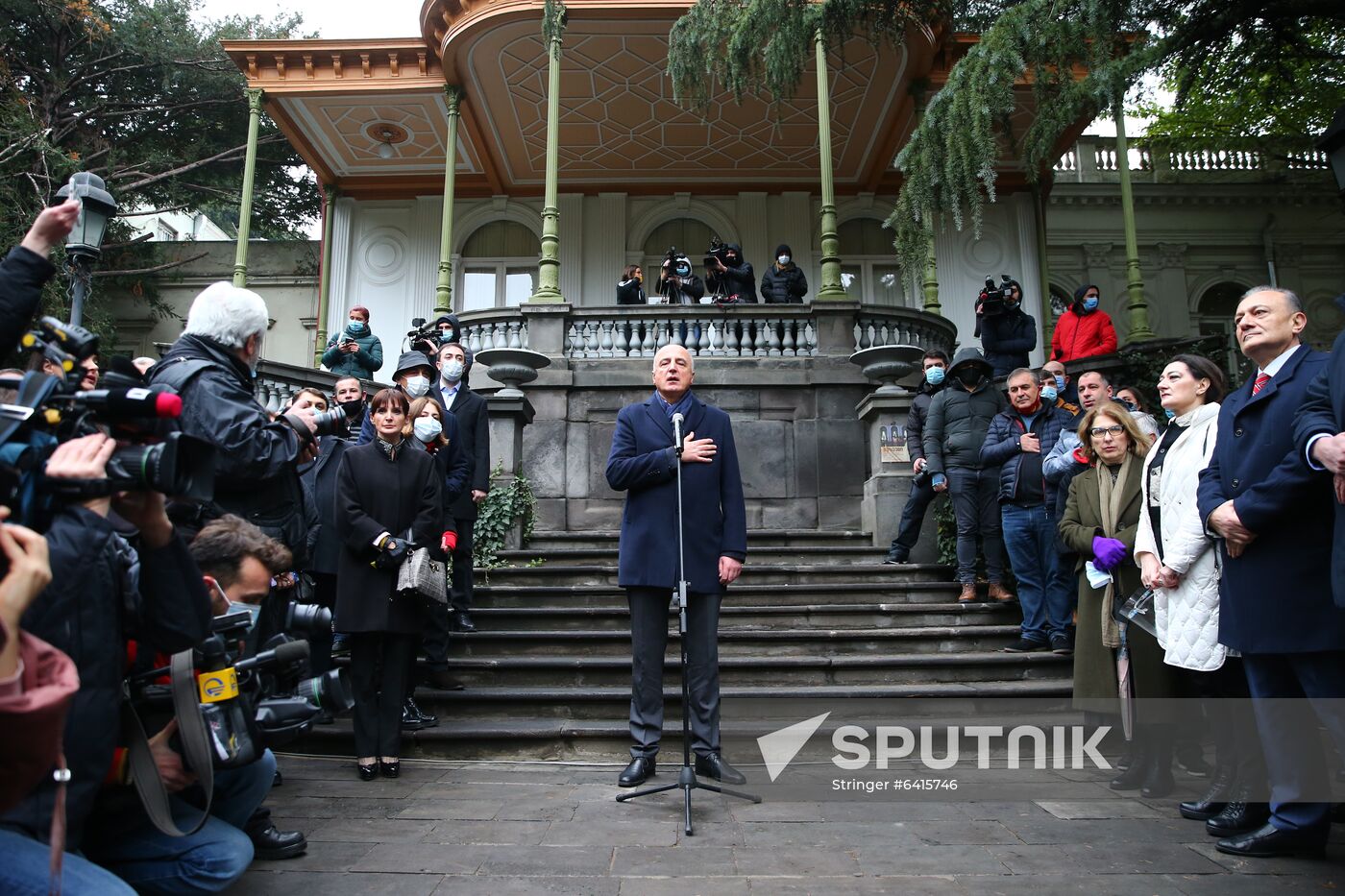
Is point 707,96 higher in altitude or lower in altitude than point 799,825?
higher

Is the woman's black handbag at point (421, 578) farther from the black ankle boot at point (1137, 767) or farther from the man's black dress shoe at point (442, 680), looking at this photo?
the black ankle boot at point (1137, 767)

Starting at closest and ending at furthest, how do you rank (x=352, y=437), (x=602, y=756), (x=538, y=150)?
(x=602, y=756) → (x=352, y=437) → (x=538, y=150)

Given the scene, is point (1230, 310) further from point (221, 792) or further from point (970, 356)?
point (221, 792)

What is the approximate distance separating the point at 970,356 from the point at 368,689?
17.1 ft

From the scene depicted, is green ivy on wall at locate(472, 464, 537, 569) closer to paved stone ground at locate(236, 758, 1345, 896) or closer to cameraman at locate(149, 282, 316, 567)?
paved stone ground at locate(236, 758, 1345, 896)

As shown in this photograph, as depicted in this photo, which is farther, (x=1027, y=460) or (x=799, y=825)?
(x=1027, y=460)

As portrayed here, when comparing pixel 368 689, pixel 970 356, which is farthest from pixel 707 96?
pixel 368 689

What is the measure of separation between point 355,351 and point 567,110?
6174mm

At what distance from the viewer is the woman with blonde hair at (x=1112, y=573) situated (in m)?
4.28

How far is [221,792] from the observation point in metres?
2.82

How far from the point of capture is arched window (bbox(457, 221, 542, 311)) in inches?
631

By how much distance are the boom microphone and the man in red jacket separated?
1049cm

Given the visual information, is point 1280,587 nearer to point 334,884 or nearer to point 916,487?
point 334,884

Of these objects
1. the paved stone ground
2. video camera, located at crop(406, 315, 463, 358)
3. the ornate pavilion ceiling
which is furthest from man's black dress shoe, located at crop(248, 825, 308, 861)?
the ornate pavilion ceiling
